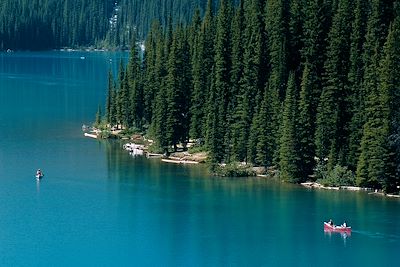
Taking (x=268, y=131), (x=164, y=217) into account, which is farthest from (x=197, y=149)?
(x=164, y=217)

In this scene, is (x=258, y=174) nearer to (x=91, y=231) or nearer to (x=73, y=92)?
(x=91, y=231)

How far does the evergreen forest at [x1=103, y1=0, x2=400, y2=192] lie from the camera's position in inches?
3442

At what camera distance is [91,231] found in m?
74.4

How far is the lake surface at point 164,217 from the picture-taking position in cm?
6869

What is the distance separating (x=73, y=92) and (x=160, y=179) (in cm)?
8729


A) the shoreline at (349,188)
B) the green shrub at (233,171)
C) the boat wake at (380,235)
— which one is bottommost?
the boat wake at (380,235)

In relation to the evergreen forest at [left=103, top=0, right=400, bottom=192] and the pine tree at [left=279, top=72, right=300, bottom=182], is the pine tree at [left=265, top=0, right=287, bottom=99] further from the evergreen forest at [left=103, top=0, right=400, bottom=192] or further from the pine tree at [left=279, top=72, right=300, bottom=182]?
the pine tree at [left=279, top=72, right=300, bottom=182]

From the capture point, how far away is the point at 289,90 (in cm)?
9188

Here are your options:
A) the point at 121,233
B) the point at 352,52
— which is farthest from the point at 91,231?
the point at 352,52

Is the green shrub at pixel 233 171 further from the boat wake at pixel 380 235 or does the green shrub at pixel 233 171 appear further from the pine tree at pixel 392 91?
the boat wake at pixel 380 235

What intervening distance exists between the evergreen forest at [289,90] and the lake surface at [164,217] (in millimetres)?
3971

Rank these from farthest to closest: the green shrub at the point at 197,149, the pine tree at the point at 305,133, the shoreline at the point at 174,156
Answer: the green shrub at the point at 197,149
the pine tree at the point at 305,133
the shoreline at the point at 174,156

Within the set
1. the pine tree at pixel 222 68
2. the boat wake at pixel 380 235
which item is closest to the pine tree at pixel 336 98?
the pine tree at pixel 222 68

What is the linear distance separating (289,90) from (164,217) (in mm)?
20474
